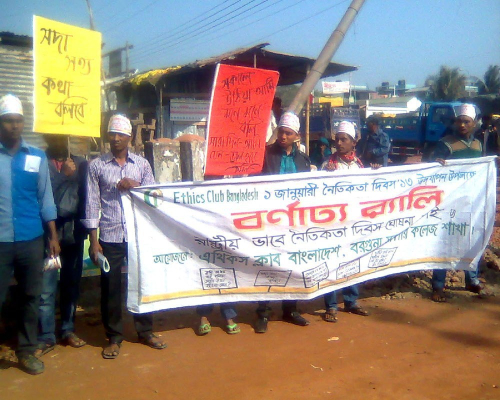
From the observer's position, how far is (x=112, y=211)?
4004 mm

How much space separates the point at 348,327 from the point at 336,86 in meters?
32.2

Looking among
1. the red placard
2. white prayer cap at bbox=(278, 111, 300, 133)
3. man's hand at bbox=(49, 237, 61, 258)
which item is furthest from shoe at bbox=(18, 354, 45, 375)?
white prayer cap at bbox=(278, 111, 300, 133)

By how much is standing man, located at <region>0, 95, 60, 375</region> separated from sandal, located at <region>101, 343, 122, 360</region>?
0.46 meters

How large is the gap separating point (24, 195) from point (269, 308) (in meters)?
2.37

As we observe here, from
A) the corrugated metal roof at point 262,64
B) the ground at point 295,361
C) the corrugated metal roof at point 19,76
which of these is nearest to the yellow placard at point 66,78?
the ground at point 295,361

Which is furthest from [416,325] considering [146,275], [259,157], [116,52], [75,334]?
[116,52]

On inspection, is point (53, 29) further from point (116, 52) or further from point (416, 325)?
point (116, 52)

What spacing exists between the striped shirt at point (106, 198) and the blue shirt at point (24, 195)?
286 mm

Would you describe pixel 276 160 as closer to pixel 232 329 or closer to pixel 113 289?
pixel 232 329

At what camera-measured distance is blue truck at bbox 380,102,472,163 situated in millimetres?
18766

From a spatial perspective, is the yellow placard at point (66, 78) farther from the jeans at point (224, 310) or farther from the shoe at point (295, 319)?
the shoe at point (295, 319)

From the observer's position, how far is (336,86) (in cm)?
3519

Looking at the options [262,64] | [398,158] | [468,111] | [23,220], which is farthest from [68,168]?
[398,158]

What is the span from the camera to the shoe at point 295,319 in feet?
15.5
